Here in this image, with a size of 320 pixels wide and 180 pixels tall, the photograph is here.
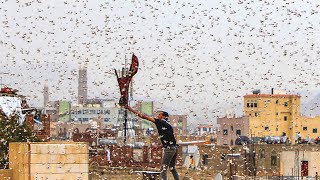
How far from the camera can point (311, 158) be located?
→ 39.7 m

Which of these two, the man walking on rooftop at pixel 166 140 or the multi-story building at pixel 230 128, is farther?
the multi-story building at pixel 230 128

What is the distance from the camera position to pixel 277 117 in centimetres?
11062

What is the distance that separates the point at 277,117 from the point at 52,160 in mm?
100720

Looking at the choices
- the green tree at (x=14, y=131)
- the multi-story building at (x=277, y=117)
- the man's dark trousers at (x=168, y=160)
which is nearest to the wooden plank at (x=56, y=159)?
the man's dark trousers at (x=168, y=160)

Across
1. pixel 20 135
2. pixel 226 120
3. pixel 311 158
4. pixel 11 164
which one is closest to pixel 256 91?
pixel 226 120

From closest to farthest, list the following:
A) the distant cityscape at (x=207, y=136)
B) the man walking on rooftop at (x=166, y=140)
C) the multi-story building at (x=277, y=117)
Result: the man walking on rooftop at (x=166, y=140), the distant cityscape at (x=207, y=136), the multi-story building at (x=277, y=117)

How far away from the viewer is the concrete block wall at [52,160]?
35.7 feet

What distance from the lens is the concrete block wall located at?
10.9m

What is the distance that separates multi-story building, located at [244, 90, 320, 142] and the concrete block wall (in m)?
91.2

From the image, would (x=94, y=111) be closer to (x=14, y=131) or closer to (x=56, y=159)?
(x=14, y=131)

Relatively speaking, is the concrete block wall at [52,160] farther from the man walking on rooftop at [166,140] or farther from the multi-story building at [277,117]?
the multi-story building at [277,117]

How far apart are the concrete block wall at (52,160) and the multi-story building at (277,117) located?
91.2m

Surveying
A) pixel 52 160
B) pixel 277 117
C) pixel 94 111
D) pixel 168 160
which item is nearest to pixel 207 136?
pixel 277 117

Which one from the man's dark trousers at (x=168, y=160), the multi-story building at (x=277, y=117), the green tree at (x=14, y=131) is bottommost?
the man's dark trousers at (x=168, y=160)
